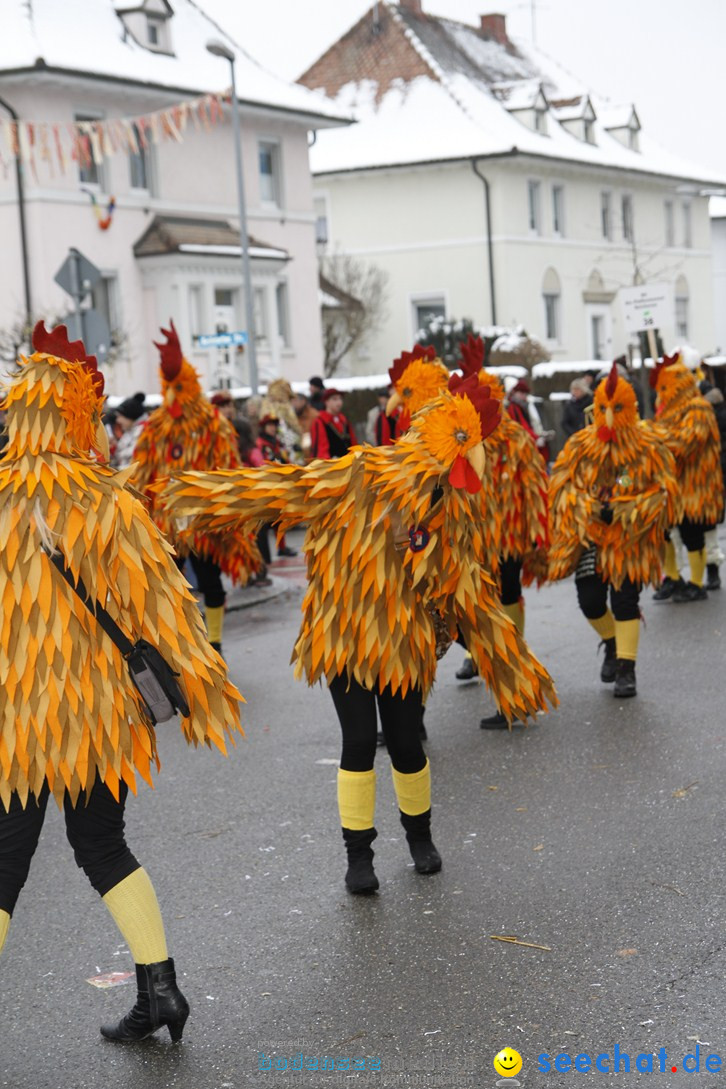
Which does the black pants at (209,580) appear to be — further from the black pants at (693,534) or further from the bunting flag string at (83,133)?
the bunting flag string at (83,133)

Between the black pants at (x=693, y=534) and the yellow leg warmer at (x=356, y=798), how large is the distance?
6.59 meters

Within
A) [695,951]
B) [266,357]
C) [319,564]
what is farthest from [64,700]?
[266,357]

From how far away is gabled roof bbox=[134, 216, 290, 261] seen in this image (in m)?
31.4

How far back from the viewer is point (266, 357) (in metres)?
35.1

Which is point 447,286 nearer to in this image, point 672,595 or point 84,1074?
Result: point 672,595

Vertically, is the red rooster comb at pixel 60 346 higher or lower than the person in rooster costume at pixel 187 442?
higher

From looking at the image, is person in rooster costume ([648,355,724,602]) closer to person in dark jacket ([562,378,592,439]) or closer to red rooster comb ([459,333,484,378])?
red rooster comb ([459,333,484,378])

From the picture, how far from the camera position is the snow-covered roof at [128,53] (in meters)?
29.2

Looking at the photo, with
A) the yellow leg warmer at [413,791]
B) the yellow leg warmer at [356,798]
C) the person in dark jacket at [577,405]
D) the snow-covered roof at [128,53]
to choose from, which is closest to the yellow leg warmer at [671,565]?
the person in dark jacket at [577,405]

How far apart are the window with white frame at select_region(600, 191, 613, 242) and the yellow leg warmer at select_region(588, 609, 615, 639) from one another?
137ft

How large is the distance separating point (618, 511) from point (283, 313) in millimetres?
29027

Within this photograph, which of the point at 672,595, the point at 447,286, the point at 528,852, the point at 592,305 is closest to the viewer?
the point at 528,852

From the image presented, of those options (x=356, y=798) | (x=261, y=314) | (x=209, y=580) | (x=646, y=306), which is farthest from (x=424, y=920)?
(x=261, y=314)

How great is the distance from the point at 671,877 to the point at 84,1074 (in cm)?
218
